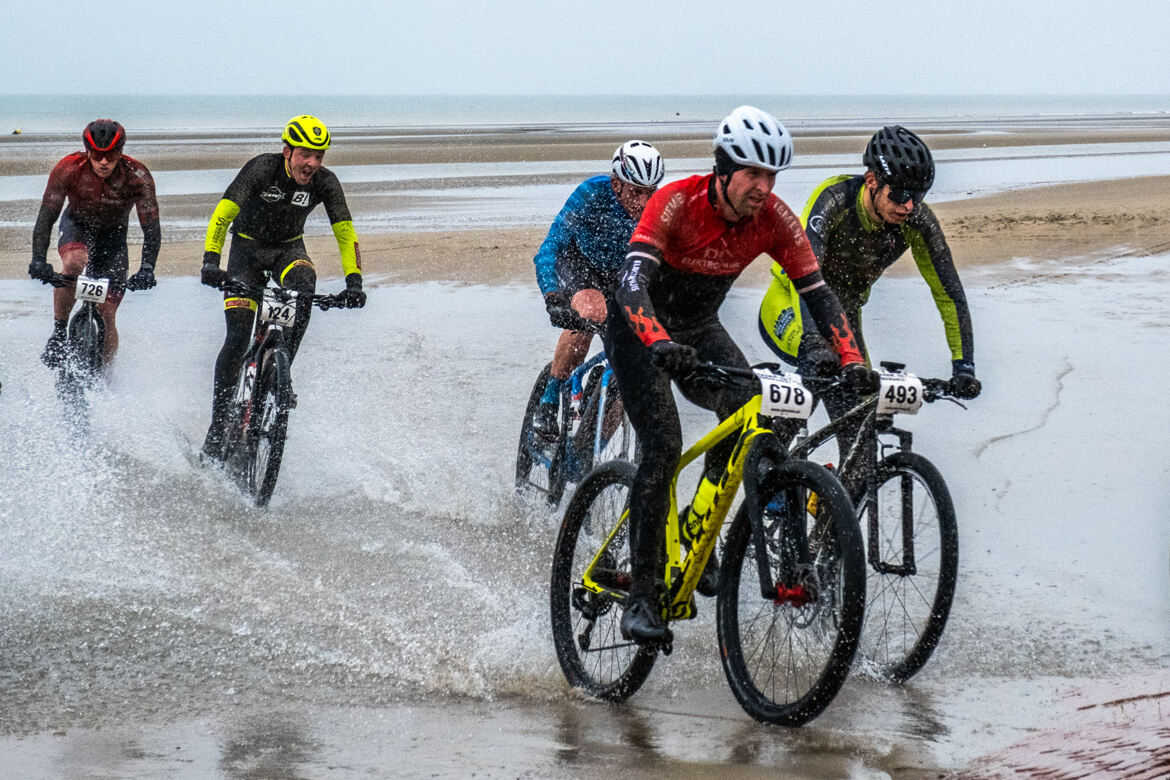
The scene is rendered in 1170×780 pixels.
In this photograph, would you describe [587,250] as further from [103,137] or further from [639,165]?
[103,137]

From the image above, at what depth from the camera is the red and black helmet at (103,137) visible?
27.6ft

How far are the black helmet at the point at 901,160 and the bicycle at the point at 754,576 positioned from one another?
1337 millimetres

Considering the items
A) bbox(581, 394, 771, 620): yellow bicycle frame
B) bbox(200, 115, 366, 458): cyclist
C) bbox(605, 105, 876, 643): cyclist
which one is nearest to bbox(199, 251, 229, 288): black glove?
bbox(200, 115, 366, 458): cyclist

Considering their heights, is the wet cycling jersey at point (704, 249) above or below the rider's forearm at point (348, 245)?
below

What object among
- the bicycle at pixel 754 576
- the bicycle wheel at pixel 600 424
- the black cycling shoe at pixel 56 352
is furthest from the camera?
the black cycling shoe at pixel 56 352

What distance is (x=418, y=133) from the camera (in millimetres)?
73062

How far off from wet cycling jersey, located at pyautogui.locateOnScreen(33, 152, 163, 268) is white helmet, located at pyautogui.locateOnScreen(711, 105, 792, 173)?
18.0ft

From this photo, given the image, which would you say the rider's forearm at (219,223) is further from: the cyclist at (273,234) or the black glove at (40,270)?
the black glove at (40,270)

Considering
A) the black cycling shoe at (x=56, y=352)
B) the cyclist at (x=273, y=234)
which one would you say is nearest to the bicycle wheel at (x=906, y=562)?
the cyclist at (x=273, y=234)

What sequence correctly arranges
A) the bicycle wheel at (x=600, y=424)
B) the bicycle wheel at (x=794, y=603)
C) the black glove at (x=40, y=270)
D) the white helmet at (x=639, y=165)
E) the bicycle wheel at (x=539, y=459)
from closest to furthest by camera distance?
the bicycle wheel at (x=794, y=603) < the white helmet at (x=639, y=165) < the bicycle wheel at (x=600, y=424) < the bicycle wheel at (x=539, y=459) < the black glove at (x=40, y=270)

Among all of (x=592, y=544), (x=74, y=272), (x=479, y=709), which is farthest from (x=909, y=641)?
(x=74, y=272)

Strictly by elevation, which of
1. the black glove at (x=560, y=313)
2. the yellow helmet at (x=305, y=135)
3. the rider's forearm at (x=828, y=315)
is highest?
the yellow helmet at (x=305, y=135)

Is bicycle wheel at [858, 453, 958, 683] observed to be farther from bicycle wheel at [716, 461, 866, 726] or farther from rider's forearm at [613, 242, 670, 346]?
rider's forearm at [613, 242, 670, 346]

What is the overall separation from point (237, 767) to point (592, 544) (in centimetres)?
164
